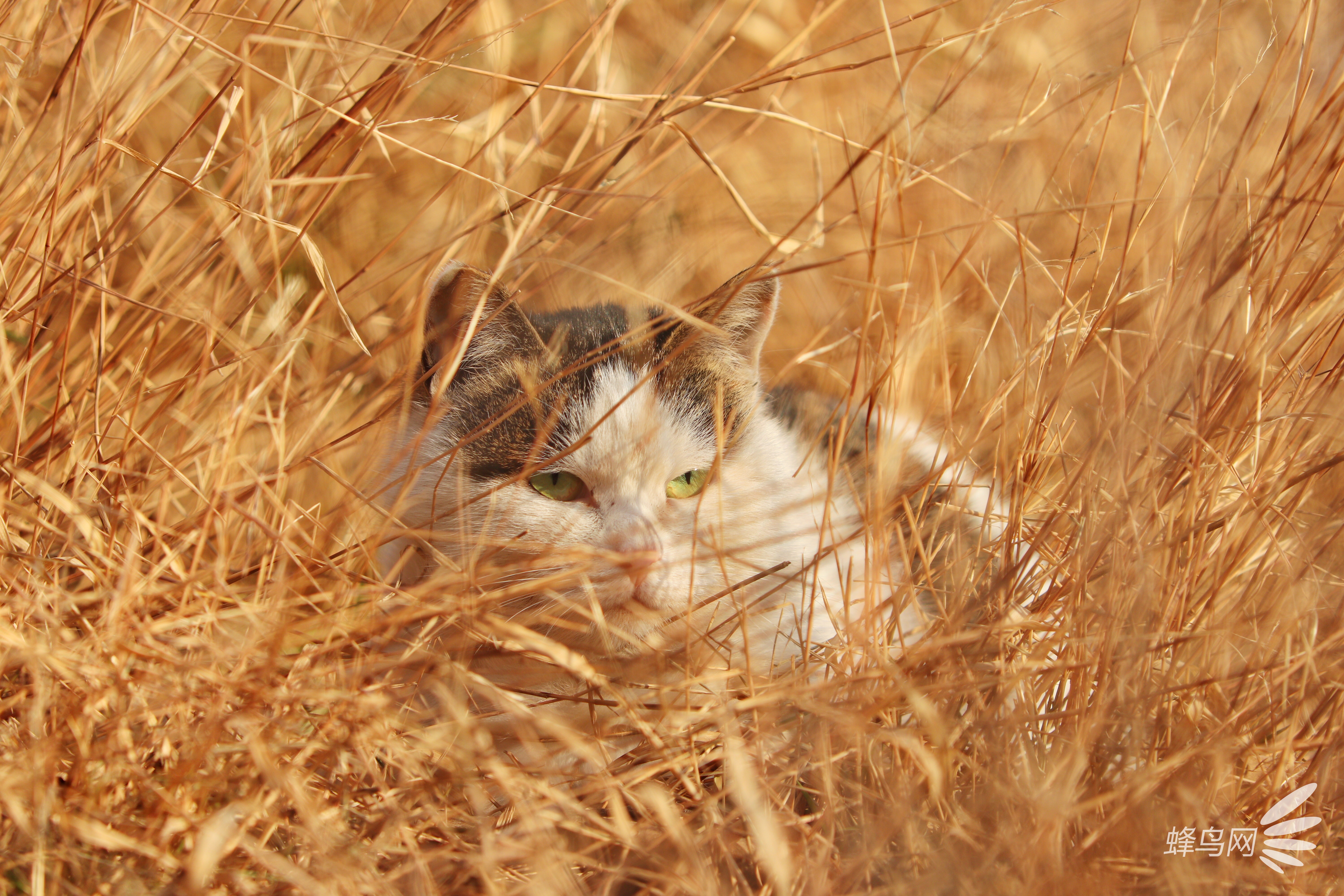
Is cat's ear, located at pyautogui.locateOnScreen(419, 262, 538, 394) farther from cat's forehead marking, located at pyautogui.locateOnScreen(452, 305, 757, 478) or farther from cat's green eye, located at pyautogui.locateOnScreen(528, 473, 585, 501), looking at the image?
cat's green eye, located at pyautogui.locateOnScreen(528, 473, 585, 501)

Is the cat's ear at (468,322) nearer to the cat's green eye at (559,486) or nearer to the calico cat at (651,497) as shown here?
the calico cat at (651,497)

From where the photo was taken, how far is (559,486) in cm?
132

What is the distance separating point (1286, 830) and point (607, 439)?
0.99m

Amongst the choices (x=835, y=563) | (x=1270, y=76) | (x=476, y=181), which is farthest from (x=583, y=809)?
(x=476, y=181)

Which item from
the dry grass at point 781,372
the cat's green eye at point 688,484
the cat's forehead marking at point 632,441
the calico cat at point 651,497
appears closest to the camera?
the dry grass at point 781,372

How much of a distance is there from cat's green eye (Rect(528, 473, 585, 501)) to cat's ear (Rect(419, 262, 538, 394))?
0.22m

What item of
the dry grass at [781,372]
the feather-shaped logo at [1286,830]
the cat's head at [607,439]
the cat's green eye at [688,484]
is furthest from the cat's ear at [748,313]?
the feather-shaped logo at [1286,830]

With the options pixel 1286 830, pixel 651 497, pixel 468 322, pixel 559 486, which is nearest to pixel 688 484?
pixel 651 497

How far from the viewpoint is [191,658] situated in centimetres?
98

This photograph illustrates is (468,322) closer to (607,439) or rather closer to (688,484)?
(607,439)

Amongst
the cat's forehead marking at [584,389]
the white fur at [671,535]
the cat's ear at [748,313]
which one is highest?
the cat's ear at [748,313]

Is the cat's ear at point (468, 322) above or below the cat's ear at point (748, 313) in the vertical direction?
below

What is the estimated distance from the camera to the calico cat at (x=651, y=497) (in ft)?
3.72

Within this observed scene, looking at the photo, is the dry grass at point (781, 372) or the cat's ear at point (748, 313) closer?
→ the dry grass at point (781, 372)
